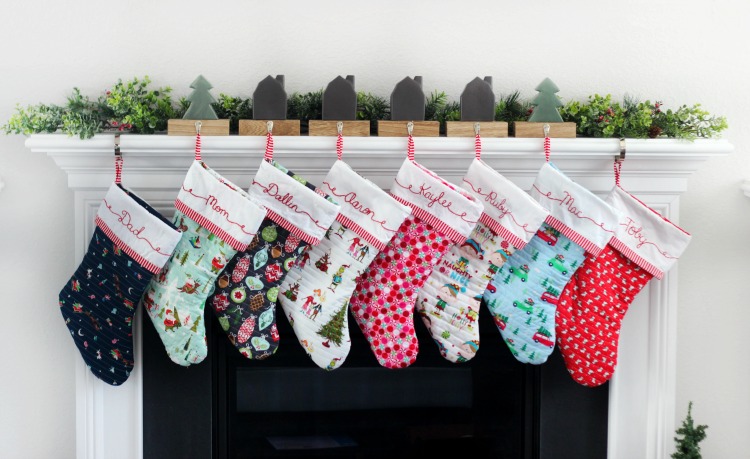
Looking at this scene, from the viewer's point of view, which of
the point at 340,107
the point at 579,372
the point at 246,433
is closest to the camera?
the point at 340,107

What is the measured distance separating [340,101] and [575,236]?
61cm

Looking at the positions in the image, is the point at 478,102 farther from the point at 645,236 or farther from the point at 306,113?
the point at 645,236

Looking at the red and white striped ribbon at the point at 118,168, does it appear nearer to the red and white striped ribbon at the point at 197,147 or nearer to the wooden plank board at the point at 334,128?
the red and white striped ribbon at the point at 197,147

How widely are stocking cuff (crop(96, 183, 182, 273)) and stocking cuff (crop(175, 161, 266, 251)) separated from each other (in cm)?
6

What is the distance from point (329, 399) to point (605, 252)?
78cm

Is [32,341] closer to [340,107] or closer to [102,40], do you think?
[102,40]

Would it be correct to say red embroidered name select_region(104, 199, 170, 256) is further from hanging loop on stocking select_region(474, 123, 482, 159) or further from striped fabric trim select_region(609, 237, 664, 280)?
striped fabric trim select_region(609, 237, 664, 280)

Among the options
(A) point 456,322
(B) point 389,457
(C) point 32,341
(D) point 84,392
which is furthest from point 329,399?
(C) point 32,341

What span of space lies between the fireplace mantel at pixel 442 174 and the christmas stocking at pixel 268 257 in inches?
4.1

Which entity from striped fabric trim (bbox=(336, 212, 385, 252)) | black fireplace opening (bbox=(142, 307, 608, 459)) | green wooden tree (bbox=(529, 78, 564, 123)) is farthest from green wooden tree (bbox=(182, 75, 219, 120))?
green wooden tree (bbox=(529, 78, 564, 123))

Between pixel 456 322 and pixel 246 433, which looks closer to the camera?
pixel 456 322

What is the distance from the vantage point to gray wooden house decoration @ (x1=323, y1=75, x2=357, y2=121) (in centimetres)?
164

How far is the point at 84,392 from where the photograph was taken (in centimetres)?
178

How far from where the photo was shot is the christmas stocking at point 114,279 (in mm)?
1593
